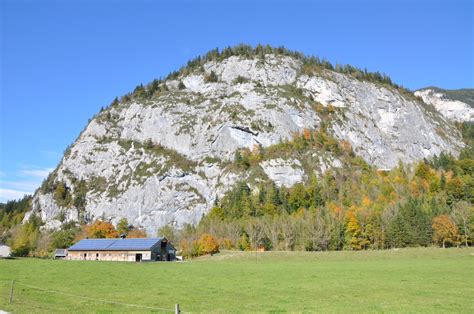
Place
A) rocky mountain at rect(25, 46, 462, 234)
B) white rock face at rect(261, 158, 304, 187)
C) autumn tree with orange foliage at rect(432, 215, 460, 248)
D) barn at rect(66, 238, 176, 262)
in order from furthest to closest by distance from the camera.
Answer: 1. white rock face at rect(261, 158, 304, 187)
2. rocky mountain at rect(25, 46, 462, 234)
3. barn at rect(66, 238, 176, 262)
4. autumn tree with orange foliage at rect(432, 215, 460, 248)

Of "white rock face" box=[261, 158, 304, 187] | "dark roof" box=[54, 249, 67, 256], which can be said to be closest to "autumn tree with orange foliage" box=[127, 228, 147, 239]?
"dark roof" box=[54, 249, 67, 256]

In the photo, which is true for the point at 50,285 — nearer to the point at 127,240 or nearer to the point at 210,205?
the point at 127,240

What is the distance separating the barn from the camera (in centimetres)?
10212

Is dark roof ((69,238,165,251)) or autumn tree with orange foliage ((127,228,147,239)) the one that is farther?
autumn tree with orange foliage ((127,228,147,239))

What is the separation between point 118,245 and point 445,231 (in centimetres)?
8535

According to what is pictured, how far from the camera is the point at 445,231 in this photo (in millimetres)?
100062

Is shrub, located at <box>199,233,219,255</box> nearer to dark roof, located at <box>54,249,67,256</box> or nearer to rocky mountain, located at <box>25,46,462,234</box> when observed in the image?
dark roof, located at <box>54,249,67,256</box>

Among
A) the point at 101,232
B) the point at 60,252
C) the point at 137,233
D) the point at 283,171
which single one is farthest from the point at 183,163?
the point at 60,252

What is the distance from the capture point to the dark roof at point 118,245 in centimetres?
10338

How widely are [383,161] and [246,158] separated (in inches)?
2657

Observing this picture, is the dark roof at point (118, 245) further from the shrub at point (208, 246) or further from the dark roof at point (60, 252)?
the shrub at point (208, 246)

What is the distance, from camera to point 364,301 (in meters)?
25.8

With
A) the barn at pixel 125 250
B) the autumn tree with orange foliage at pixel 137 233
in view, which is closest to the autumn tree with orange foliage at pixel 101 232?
the autumn tree with orange foliage at pixel 137 233

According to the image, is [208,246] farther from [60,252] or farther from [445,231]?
[445,231]
